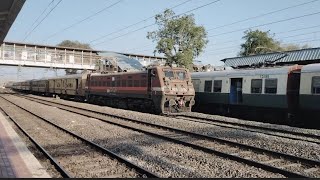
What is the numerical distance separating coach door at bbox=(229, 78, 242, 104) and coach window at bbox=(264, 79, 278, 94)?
7.75ft

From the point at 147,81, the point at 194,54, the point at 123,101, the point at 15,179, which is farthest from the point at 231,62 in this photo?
the point at 15,179

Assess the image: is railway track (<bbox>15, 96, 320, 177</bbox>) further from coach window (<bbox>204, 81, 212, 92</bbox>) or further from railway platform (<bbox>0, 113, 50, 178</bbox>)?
coach window (<bbox>204, 81, 212, 92</bbox>)

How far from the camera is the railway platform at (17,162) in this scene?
7738 millimetres

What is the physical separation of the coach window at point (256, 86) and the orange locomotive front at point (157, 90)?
4.15 m

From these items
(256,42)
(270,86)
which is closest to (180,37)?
(256,42)

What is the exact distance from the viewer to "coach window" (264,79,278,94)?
19869mm

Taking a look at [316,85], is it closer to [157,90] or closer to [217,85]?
[217,85]

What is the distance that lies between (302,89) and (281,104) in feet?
5.22

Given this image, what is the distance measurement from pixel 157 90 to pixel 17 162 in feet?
48.7

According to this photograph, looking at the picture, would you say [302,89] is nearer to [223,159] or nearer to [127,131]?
[127,131]

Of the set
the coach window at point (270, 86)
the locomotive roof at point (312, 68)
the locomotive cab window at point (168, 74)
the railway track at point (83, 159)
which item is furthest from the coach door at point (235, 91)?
the railway track at point (83, 159)

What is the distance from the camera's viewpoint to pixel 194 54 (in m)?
58.6

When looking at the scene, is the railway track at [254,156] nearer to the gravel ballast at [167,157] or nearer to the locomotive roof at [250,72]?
the gravel ballast at [167,157]

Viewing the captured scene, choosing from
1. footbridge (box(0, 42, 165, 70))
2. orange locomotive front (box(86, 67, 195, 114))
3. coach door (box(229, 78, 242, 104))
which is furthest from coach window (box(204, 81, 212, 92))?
footbridge (box(0, 42, 165, 70))
